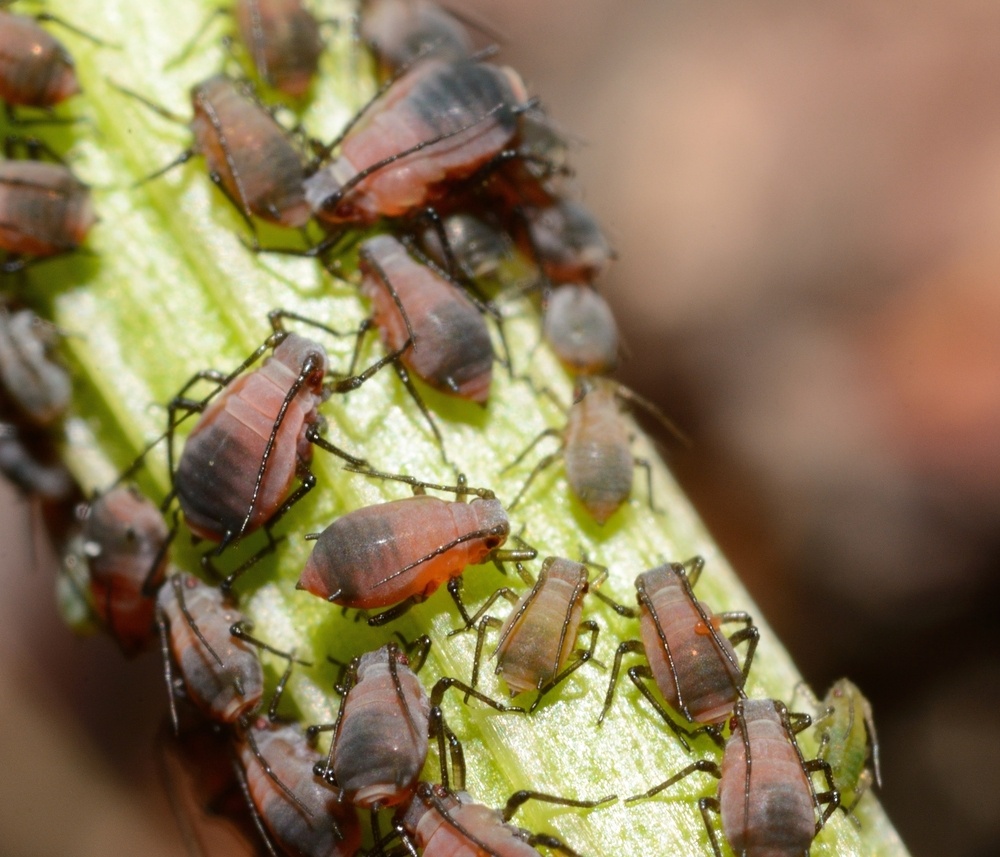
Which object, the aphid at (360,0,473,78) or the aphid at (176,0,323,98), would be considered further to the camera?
the aphid at (360,0,473,78)

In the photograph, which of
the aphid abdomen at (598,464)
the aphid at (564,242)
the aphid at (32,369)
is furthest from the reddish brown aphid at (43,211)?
the aphid abdomen at (598,464)

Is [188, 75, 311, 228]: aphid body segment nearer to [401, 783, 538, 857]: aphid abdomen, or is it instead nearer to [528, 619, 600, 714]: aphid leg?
[528, 619, 600, 714]: aphid leg

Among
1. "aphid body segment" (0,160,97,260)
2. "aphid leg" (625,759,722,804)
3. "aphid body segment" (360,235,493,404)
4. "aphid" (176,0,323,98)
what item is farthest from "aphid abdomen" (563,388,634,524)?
"aphid body segment" (0,160,97,260)

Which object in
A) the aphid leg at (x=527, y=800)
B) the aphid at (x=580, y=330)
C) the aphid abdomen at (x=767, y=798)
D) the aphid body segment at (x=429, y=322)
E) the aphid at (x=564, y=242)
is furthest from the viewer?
the aphid at (x=564, y=242)

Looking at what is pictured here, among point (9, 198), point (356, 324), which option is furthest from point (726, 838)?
point (9, 198)

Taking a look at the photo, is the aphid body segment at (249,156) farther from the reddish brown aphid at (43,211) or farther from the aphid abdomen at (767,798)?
the aphid abdomen at (767,798)

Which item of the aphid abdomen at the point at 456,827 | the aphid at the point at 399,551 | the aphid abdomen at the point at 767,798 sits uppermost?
the aphid at the point at 399,551
